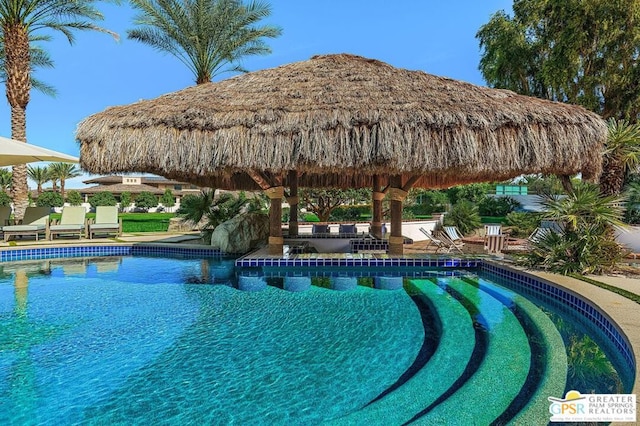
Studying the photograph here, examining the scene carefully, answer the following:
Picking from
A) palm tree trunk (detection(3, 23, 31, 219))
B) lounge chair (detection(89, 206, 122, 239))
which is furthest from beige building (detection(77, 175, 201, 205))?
lounge chair (detection(89, 206, 122, 239))

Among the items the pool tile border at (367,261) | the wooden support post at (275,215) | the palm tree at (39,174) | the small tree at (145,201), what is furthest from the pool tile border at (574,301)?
the palm tree at (39,174)

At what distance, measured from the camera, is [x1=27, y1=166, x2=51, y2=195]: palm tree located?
41875 mm

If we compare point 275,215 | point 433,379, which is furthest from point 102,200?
point 433,379

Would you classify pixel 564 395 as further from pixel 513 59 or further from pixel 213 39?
pixel 513 59

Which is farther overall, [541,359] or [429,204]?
[429,204]

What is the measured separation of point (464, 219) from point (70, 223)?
12.4 m

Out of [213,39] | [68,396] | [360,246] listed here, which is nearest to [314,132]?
[360,246]

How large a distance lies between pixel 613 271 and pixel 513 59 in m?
11.6

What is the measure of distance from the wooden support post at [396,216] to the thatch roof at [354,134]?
2.27 ft

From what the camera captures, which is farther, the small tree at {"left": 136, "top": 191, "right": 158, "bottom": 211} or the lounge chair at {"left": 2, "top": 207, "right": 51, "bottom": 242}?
the small tree at {"left": 136, "top": 191, "right": 158, "bottom": 211}

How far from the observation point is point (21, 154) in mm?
8852

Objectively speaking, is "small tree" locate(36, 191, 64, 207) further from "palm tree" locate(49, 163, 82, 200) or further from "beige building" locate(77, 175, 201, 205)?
"palm tree" locate(49, 163, 82, 200)

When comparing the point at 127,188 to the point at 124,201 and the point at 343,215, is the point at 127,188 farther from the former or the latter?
the point at 343,215

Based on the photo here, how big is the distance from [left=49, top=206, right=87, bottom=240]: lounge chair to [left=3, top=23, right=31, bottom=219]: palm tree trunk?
6.85 feet
